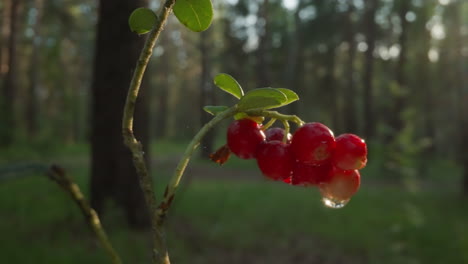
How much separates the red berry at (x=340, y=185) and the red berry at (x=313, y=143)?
4cm

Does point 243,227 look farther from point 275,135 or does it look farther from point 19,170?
point 19,170

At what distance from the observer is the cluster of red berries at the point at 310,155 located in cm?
55

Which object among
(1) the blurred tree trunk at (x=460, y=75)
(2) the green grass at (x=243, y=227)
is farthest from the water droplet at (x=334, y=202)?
(1) the blurred tree trunk at (x=460, y=75)

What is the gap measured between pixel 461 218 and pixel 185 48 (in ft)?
86.7

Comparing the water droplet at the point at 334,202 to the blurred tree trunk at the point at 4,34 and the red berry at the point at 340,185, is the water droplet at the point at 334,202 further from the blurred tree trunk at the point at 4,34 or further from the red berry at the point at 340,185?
the blurred tree trunk at the point at 4,34

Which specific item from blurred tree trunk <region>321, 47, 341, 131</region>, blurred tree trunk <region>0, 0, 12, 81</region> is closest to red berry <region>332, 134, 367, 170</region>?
blurred tree trunk <region>0, 0, 12, 81</region>

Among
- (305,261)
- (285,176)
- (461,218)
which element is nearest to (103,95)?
(305,261)

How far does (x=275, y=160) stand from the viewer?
22.2 inches

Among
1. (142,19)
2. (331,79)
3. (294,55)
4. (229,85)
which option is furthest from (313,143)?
(331,79)

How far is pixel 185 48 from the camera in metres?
31.3

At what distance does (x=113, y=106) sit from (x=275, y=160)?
14.4 ft

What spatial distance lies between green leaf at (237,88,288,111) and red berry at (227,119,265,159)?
0.25 ft

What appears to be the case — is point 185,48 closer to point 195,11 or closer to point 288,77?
point 288,77

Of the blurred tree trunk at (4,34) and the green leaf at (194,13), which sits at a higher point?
the green leaf at (194,13)
